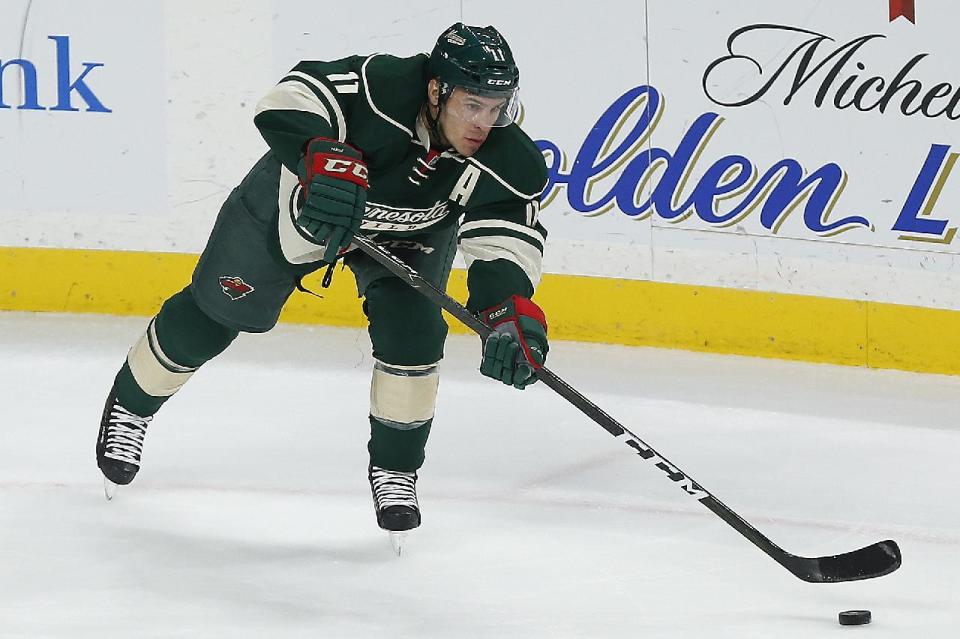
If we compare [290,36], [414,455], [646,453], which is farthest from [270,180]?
[290,36]

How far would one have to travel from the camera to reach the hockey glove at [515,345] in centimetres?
252

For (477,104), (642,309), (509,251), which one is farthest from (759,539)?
(642,309)

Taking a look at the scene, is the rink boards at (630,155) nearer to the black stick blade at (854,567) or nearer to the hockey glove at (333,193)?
the black stick blade at (854,567)

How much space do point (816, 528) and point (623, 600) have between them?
2.07 feet

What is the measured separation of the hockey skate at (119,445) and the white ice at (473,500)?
0.06m

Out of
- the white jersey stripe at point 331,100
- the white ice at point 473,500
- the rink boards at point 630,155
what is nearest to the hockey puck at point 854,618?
the white ice at point 473,500

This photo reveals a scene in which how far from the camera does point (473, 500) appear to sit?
10.7 ft

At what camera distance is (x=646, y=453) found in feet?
8.80

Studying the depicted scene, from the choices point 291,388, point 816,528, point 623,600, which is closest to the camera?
point 623,600

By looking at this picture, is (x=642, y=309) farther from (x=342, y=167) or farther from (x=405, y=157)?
(x=342, y=167)

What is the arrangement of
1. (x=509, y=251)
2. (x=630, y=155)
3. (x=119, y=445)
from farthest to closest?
(x=630, y=155) → (x=119, y=445) → (x=509, y=251)

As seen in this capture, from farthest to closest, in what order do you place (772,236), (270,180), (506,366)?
(772,236), (270,180), (506,366)

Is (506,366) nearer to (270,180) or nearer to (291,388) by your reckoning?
(270,180)

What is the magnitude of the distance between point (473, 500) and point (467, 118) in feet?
3.22
